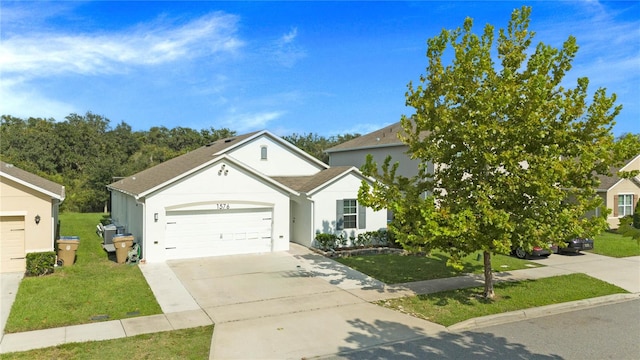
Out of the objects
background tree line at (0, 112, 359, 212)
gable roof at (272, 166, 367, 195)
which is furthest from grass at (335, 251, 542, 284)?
background tree line at (0, 112, 359, 212)

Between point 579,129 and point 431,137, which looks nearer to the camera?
point 579,129

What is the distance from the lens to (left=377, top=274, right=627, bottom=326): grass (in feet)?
36.7

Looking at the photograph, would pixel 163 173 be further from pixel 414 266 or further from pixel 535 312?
pixel 535 312

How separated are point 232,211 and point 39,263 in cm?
707

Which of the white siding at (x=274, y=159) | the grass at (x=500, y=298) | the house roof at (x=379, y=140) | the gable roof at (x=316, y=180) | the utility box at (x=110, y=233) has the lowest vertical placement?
the grass at (x=500, y=298)

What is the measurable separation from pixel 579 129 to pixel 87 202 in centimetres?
4010

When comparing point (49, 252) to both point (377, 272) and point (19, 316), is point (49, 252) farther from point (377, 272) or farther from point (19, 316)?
point (377, 272)

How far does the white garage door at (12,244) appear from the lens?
1485cm

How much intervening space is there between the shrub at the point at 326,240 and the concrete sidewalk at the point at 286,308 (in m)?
1.90

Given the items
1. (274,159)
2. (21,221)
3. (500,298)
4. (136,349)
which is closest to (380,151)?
(274,159)

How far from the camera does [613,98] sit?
1073 centimetres

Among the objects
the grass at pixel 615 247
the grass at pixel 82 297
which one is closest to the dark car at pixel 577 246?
the grass at pixel 615 247

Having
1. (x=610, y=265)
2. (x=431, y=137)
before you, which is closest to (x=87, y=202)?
(x=431, y=137)

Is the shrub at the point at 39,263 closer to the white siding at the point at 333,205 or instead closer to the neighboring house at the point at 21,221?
the neighboring house at the point at 21,221
